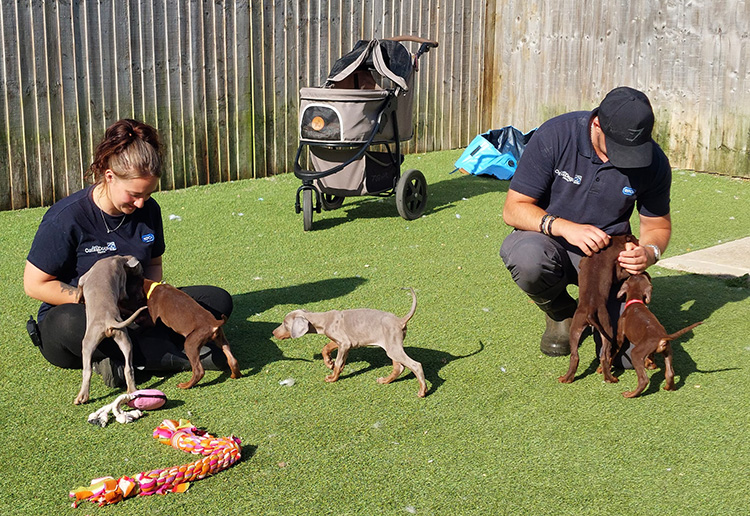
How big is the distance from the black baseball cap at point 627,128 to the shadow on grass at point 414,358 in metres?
1.31

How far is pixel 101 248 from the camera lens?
168 inches

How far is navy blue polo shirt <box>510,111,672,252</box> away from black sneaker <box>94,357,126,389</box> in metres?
2.34

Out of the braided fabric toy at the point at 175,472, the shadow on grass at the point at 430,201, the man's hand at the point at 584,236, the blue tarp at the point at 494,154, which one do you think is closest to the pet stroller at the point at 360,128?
the shadow on grass at the point at 430,201

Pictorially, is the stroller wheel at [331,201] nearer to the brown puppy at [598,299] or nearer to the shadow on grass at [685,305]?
the shadow on grass at [685,305]

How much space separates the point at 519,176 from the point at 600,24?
6753 mm

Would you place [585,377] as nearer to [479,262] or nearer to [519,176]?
[519,176]

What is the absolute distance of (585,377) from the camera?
167 inches

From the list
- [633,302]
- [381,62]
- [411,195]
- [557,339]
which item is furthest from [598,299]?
[381,62]

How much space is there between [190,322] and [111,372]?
0.46 metres

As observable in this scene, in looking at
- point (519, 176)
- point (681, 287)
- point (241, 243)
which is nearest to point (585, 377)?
point (519, 176)

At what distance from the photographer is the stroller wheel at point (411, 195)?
24.9 feet

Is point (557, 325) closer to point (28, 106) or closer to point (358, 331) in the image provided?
Answer: point (358, 331)

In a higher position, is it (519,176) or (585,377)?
(519,176)

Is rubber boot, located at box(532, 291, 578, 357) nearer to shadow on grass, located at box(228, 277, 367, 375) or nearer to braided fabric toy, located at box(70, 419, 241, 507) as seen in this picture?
shadow on grass, located at box(228, 277, 367, 375)
